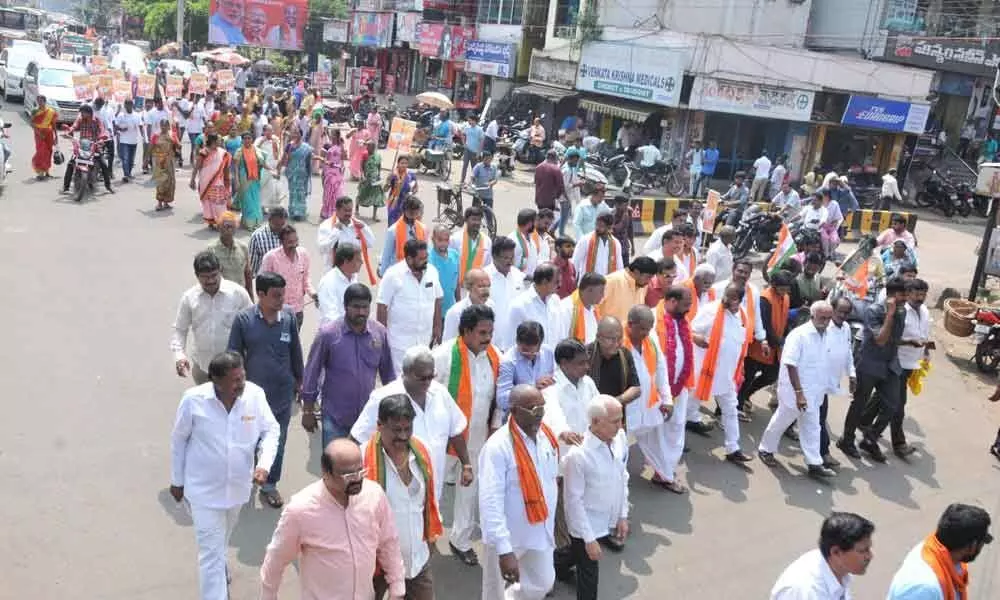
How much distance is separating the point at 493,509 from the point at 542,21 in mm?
30062

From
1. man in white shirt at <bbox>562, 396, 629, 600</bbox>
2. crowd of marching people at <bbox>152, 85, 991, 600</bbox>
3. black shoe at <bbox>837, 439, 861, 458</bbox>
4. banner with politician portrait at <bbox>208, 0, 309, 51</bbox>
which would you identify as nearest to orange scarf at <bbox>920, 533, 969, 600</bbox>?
crowd of marching people at <bbox>152, 85, 991, 600</bbox>

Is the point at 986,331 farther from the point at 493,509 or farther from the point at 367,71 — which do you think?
the point at 367,71

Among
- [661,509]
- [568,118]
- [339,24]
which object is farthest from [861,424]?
[339,24]

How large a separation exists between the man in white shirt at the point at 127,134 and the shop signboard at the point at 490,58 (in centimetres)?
1779

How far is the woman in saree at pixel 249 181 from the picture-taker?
13234 millimetres

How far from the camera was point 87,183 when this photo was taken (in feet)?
49.2

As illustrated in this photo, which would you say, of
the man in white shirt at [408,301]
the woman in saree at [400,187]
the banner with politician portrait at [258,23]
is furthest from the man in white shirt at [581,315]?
the banner with politician portrait at [258,23]

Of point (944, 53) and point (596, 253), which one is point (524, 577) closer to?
point (596, 253)

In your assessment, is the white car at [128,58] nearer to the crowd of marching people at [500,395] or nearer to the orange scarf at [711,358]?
the crowd of marching people at [500,395]

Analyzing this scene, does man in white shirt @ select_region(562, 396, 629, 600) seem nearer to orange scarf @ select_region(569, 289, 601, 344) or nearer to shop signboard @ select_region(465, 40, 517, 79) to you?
orange scarf @ select_region(569, 289, 601, 344)

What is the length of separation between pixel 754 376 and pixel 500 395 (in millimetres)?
3844

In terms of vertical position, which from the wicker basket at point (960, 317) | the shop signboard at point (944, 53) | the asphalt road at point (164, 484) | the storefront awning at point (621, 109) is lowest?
the asphalt road at point (164, 484)

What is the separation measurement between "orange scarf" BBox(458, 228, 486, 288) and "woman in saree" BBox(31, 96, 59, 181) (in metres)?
11.1

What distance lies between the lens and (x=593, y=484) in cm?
459
